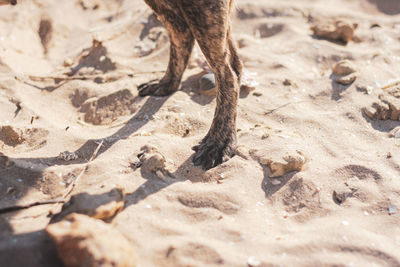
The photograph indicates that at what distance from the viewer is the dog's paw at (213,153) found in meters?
2.48

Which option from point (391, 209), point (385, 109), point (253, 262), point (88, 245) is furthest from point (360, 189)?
point (88, 245)

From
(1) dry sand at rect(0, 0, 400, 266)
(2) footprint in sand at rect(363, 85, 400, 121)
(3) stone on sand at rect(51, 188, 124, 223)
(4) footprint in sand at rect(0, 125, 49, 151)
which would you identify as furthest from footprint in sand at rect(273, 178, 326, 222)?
(4) footprint in sand at rect(0, 125, 49, 151)

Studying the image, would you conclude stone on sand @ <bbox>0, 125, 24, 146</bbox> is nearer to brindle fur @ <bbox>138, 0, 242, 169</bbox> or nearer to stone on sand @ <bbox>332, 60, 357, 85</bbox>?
brindle fur @ <bbox>138, 0, 242, 169</bbox>

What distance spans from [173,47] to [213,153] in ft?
3.80

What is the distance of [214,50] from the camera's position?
8.16ft

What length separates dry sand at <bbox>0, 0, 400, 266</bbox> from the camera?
189 centimetres

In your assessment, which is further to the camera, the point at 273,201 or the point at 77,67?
the point at 77,67

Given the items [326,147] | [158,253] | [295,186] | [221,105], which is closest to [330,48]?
[326,147]

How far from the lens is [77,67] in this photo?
3.78m

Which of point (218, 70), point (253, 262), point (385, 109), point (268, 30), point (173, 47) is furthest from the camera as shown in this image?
point (268, 30)

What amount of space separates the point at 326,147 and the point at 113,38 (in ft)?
8.76

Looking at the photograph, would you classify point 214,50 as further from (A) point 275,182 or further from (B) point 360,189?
(B) point 360,189

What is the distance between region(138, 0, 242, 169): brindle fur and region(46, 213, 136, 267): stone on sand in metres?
0.96

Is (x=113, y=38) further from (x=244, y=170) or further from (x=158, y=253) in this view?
(x=158, y=253)
